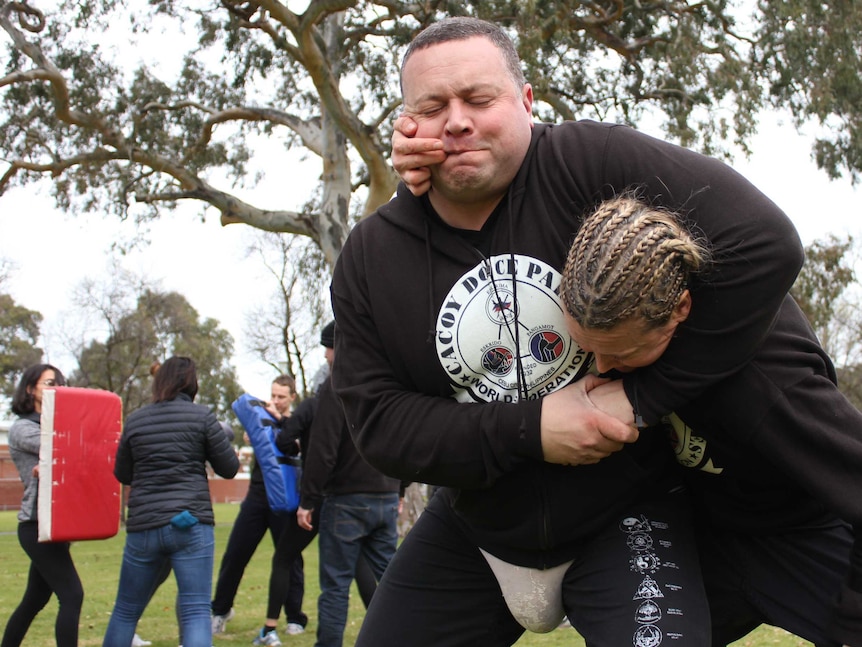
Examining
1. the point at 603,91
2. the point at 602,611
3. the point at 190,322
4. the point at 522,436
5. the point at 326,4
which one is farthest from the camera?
the point at 190,322

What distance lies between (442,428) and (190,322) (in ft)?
138

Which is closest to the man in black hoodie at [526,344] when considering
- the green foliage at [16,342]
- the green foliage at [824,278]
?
the green foliage at [824,278]

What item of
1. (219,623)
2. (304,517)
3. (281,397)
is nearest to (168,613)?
(219,623)

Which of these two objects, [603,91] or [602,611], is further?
[603,91]

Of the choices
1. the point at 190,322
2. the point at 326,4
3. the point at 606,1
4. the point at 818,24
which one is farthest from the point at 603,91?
the point at 190,322

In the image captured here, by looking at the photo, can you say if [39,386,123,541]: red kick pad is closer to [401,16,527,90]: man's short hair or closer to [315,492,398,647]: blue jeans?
[315,492,398,647]: blue jeans

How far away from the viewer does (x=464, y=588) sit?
2771 millimetres

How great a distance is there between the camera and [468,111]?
237 centimetres

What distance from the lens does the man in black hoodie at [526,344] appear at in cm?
223

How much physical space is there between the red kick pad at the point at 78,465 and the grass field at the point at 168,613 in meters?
1.57

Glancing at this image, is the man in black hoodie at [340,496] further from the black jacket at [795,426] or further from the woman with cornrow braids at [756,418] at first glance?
the black jacket at [795,426]

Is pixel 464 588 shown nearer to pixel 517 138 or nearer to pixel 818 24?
pixel 517 138

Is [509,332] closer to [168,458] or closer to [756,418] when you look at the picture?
[756,418]

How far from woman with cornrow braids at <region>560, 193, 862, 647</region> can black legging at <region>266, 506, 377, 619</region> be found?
499 centimetres
